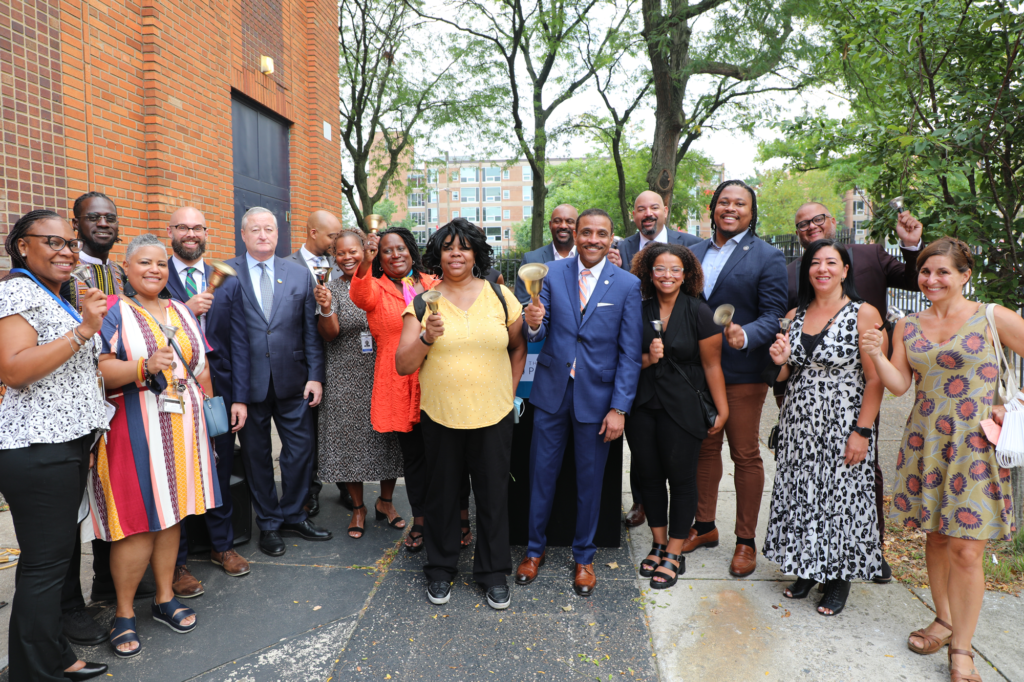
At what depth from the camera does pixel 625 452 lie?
23.1 ft

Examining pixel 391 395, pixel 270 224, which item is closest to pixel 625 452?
pixel 391 395

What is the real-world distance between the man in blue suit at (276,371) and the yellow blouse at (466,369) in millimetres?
1193

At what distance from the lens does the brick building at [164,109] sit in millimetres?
5176

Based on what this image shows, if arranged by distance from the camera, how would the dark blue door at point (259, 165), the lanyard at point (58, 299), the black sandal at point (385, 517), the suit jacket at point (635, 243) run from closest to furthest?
the lanyard at point (58, 299)
the black sandal at point (385, 517)
the suit jacket at point (635, 243)
the dark blue door at point (259, 165)

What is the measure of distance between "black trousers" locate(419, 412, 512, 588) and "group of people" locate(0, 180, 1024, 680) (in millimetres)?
A: 14

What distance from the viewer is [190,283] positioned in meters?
4.22

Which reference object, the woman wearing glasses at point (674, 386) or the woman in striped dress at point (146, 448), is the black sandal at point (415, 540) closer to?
the woman in striped dress at point (146, 448)

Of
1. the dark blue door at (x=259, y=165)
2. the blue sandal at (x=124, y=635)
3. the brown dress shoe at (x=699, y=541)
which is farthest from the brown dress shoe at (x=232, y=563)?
the dark blue door at (x=259, y=165)

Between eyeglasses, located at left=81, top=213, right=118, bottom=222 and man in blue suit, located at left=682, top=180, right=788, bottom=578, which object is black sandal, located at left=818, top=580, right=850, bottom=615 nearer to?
man in blue suit, located at left=682, top=180, right=788, bottom=578

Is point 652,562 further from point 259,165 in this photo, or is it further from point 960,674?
point 259,165

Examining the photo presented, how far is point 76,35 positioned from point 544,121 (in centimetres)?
1449

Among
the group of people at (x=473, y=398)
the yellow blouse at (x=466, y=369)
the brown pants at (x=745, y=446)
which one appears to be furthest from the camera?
the brown pants at (x=745, y=446)

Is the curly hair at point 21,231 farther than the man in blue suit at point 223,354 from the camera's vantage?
No

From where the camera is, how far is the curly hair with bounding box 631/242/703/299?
12.5 feet
